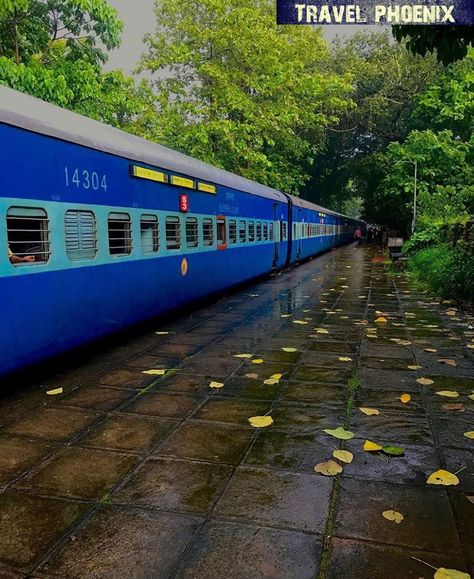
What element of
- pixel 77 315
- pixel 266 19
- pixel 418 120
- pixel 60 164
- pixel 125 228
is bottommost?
pixel 77 315

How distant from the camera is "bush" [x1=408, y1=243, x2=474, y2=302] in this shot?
9.91m

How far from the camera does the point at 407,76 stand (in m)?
Result: 30.2

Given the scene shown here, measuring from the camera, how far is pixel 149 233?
751 centimetres

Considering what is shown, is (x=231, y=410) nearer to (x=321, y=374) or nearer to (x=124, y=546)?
(x=321, y=374)

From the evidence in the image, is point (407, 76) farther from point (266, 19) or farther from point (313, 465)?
point (313, 465)

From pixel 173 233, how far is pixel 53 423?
4.78 metres

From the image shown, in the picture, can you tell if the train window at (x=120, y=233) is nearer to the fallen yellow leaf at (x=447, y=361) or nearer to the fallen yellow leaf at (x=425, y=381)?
the fallen yellow leaf at (x=425, y=381)

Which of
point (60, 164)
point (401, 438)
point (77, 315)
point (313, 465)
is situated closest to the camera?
point (313, 465)

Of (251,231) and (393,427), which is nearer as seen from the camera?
(393,427)

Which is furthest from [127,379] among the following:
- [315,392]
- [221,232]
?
[221,232]

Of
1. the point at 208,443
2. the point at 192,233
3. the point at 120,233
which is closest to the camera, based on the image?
the point at 208,443

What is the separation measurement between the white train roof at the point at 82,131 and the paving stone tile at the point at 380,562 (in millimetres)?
4241

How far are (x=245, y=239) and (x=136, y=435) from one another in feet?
31.3

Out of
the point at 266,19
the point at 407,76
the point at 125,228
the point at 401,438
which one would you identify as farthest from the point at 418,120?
the point at 401,438
